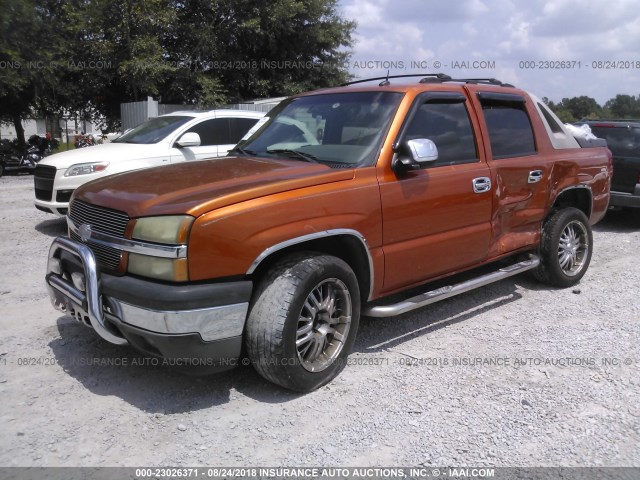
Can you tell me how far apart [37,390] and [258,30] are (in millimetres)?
16917

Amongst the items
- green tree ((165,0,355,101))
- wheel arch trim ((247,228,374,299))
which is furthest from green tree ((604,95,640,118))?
wheel arch trim ((247,228,374,299))

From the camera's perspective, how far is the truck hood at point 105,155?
25.3ft

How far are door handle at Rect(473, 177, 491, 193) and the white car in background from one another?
11.3ft

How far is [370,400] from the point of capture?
138 inches

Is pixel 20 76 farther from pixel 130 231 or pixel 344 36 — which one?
pixel 130 231

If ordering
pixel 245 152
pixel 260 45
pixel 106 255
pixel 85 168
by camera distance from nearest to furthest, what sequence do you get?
pixel 106 255, pixel 245 152, pixel 85 168, pixel 260 45

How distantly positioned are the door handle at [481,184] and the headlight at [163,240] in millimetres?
2402

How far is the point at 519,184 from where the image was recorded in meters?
4.88

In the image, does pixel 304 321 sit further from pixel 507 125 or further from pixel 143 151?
pixel 143 151

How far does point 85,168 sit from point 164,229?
17.4 feet

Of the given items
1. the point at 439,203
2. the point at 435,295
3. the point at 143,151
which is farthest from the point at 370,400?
the point at 143,151

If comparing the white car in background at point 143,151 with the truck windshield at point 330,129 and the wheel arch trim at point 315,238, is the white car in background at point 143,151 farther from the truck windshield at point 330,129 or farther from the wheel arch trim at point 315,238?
the wheel arch trim at point 315,238

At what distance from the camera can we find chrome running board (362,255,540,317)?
3879mm

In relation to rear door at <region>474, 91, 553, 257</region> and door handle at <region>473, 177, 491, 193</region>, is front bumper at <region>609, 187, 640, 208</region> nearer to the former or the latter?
rear door at <region>474, 91, 553, 257</region>
